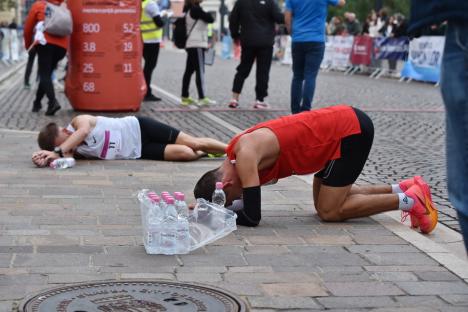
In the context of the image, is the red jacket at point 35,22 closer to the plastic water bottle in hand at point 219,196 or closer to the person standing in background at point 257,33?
the person standing in background at point 257,33

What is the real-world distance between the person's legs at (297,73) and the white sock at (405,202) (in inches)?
232

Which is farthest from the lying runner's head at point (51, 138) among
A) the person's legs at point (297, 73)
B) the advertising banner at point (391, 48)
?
the advertising banner at point (391, 48)

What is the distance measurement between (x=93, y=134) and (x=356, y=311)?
4519 millimetres

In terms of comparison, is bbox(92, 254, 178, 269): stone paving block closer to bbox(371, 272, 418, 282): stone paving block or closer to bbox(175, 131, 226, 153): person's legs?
bbox(371, 272, 418, 282): stone paving block

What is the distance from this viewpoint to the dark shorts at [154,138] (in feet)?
26.5

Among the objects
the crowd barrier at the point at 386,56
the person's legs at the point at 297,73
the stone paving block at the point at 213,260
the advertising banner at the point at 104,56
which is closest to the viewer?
the stone paving block at the point at 213,260

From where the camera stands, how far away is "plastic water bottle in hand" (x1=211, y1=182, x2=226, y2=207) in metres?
5.21

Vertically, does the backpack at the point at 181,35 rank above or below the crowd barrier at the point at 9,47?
above

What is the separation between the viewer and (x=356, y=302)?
3.89 meters

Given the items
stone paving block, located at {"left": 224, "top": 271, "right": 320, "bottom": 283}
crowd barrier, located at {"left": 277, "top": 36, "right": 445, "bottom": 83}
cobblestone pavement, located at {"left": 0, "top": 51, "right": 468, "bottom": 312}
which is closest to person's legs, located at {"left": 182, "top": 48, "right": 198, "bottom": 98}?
cobblestone pavement, located at {"left": 0, "top": 51, "right": 468, "bottom": 312}

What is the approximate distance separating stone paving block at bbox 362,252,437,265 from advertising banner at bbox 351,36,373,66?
21.7m

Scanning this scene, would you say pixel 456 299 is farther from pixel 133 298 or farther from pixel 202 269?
pixel 133 298

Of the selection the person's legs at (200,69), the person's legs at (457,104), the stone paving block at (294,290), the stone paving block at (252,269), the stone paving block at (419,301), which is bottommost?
the person's legs at (200,69)

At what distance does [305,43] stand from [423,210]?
607cm
